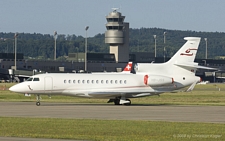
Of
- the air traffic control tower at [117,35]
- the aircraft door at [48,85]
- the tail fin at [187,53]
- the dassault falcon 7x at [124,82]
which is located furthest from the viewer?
the air traffic control tower at [117,35]

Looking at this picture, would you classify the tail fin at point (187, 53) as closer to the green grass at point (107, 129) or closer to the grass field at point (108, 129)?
the grass field at point (108, 129)

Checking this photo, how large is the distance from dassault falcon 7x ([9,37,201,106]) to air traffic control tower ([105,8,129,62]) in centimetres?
13057

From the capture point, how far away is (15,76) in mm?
136250

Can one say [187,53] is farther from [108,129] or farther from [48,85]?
[108,129]

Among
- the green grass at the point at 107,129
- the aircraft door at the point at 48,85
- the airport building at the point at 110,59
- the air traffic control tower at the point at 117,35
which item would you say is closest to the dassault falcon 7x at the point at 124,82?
the aircraft door at the point at 48,85

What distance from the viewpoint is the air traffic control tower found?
183 meters

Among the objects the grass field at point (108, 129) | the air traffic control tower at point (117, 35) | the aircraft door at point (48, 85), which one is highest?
the air traffic control tower at point (117, 35)

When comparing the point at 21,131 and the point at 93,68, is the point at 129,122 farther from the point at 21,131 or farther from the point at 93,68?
the point at 93,68

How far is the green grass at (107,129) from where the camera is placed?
2527 cm

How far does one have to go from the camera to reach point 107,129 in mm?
28594

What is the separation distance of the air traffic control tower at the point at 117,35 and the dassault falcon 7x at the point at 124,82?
131m

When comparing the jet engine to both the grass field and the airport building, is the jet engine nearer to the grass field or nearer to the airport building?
the grass field

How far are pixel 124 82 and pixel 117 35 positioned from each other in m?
133

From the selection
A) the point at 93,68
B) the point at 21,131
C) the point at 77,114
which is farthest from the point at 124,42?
the point at 21,131
